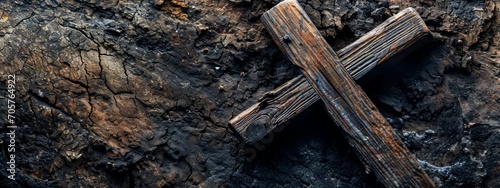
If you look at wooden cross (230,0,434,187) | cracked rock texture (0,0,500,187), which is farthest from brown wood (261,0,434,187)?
cracked rock texture (0,0,500,187)

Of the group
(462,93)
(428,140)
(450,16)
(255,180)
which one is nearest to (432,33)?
(450,16)

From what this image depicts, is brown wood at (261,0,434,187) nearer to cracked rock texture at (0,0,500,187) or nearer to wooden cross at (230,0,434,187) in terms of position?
wooden cross at (230,0,434,187)

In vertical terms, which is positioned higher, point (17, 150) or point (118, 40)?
point (118, 40)

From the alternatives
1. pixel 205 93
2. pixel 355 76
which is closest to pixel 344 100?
pixel 355 76

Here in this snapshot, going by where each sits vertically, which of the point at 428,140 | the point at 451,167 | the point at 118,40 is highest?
the point at 118,40

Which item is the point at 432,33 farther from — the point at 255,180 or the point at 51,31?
the point at 51,31

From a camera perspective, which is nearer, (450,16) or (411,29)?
(411,29)

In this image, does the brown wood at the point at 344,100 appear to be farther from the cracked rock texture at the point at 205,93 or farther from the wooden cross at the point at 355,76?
the cracked rock texture at the point at 205,93
